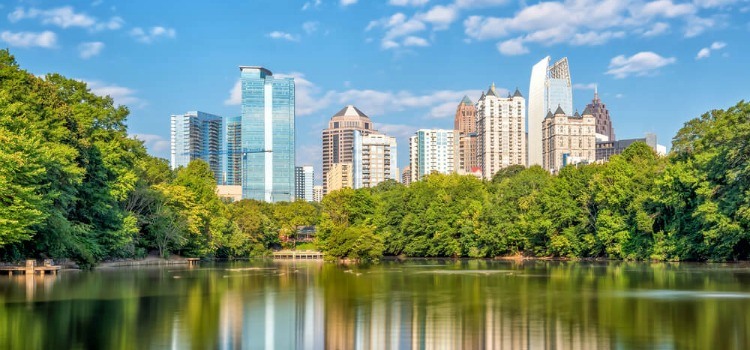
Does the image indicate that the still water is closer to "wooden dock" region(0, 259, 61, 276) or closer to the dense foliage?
"wooden dock" region(0, 259, 61, 276)

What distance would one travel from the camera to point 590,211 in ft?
249

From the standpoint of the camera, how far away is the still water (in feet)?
51.7

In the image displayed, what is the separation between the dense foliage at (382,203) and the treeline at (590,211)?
0.16m

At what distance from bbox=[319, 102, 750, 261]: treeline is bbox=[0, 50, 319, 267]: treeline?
16209 mm

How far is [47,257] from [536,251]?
52.4 meters

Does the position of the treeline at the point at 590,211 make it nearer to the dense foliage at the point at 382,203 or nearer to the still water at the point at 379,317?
the dense foliage at the point at 382,203

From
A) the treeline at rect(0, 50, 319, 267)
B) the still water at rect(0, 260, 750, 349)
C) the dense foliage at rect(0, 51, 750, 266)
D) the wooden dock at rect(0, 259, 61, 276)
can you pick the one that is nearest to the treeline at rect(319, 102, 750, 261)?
the dense foliage at rect(0, 51, 750, 266)

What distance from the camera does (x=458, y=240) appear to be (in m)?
90.9

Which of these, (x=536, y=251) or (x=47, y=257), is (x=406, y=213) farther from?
(x=47, y=257)

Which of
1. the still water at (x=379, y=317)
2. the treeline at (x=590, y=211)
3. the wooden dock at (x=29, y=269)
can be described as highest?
the treeline at (x=590, y=211)

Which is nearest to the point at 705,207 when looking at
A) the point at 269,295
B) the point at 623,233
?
the point at 623,233

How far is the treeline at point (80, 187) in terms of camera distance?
3925cm

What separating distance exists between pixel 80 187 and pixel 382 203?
176ft

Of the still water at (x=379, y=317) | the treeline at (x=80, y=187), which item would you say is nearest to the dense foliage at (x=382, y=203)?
the treeline at (x=80, y=187)
